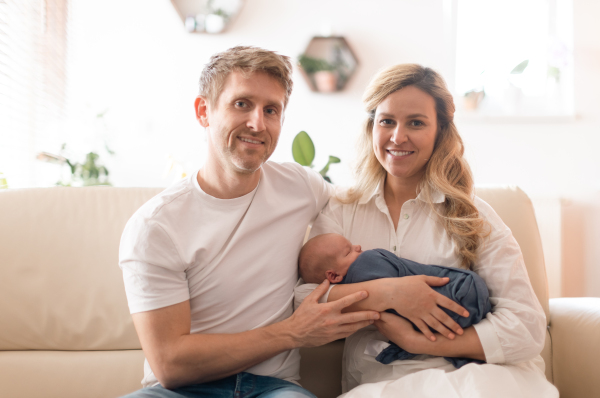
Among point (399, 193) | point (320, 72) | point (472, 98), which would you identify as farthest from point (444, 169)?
point (472, 98)

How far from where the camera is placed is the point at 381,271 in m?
1.33

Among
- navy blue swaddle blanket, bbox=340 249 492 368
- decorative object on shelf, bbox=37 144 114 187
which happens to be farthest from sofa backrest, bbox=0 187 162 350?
decorative object on shelf, bbox=37 144 114 187

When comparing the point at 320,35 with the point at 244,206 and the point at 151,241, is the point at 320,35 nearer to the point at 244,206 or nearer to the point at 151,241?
the point at 244,206

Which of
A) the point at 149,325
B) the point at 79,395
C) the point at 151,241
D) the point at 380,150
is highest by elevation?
the point at 380,150

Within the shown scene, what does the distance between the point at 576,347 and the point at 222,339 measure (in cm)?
116

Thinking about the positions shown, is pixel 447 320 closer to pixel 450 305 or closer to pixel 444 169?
pixel 450 305

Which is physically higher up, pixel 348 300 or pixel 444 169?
pixel 444 169

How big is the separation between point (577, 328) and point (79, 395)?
5.58ft

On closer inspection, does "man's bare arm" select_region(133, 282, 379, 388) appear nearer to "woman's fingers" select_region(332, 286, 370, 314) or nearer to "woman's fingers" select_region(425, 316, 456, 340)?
"woman's fingers" select_region(332, 286, 370, 314)

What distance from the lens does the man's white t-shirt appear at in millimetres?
1237

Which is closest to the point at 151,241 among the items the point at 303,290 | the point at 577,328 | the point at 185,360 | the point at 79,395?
the point at 185,360

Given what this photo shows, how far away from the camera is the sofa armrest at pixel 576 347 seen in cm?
145

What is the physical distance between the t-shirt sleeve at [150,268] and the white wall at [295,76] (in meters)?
2.25

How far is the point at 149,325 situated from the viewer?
120 centimetres
